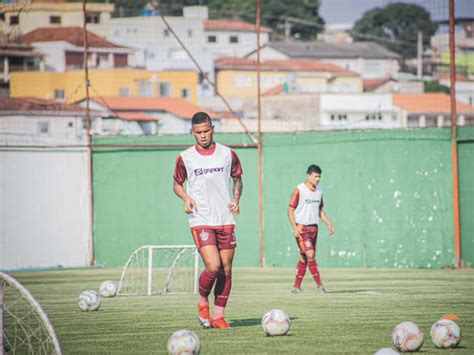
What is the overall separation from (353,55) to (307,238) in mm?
112012

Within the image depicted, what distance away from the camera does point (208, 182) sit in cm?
1308

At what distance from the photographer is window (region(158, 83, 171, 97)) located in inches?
3369

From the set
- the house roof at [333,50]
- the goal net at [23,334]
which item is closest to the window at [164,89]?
the house roof at [333,50]

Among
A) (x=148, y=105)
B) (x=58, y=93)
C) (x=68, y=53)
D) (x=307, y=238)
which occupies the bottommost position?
(x=307, y=238)

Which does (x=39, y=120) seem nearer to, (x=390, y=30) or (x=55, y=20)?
(x=55, y=20)

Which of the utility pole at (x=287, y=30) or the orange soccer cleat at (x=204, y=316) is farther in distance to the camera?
A: the utility pole at (x=287, y=30)

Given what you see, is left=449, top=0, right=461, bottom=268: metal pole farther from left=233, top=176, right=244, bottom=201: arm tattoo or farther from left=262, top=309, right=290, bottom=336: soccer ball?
left=262, top=309, right=290, bottom=336: soccer ball

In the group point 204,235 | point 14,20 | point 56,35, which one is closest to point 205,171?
point 204,235

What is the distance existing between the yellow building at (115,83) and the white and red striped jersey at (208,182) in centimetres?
6635

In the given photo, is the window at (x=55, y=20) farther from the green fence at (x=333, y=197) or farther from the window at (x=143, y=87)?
the green fence at (x=333, y=197)

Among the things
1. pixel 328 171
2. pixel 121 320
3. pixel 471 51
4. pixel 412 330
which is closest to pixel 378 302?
pixel 121 320

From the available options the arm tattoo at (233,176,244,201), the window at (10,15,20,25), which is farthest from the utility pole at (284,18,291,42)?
the arm tattoo at (233,176,244,201)

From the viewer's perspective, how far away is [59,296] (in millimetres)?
18656

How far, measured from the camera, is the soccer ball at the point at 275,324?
474 inches
